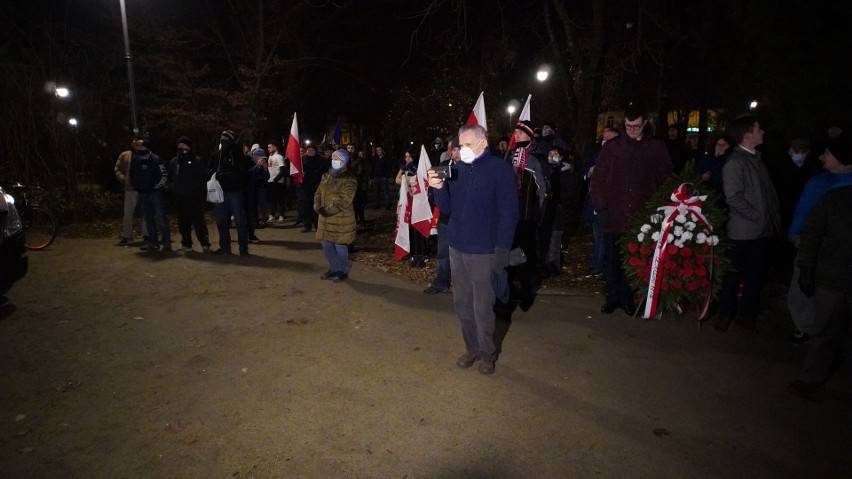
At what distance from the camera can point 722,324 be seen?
5641 mm

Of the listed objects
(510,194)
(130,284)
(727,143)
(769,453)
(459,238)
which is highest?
(727,143)

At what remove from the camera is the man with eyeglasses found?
586 centimetres

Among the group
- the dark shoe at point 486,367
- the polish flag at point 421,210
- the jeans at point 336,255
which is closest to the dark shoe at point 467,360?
the dark shoe at point 486,367

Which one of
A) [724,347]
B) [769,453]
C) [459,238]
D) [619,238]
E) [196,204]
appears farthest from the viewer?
[196,204]

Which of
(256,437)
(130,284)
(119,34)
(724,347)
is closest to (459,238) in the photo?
(256,437)

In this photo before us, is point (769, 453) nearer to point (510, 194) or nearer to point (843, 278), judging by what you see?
point (843, 278)

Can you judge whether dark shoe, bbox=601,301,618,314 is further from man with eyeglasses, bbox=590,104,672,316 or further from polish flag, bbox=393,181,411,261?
polish flag, bbox=393,181,411,261

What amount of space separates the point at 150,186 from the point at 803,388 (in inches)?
377

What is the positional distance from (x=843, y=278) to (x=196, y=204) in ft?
29.6

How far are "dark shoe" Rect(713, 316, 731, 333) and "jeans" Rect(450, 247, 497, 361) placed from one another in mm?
2548

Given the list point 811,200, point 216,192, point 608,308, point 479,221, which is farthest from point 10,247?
point 811,200

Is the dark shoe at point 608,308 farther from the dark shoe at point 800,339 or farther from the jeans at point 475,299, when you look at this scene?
the jeans at point 475,299

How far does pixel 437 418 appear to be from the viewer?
399cm

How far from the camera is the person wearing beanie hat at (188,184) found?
30.6 feet
